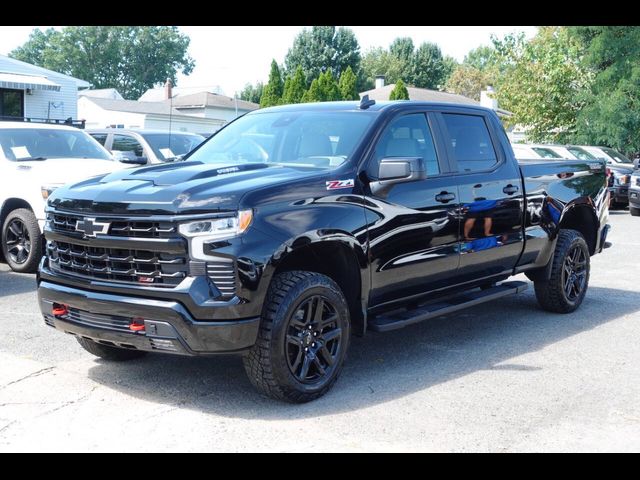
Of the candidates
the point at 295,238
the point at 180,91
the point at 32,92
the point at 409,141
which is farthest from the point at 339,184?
the point at 180,91

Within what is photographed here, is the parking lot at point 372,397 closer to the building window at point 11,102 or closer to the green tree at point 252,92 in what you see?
the building window at point 11,102

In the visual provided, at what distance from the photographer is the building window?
27.5m

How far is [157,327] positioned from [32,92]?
87.3 ft

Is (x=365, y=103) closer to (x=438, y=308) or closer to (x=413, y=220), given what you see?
(x=413, y=220)

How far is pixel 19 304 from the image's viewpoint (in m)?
7.82

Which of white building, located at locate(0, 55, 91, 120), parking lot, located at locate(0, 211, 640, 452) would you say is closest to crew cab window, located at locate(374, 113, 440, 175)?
parking lot, located at locate(0, 211, 640, 452)

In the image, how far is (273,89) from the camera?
43281mm

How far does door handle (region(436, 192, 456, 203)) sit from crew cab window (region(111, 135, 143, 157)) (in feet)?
28.0

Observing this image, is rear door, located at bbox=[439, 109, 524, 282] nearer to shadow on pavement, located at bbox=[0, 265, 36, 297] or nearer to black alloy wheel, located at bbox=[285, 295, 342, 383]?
black alloy wheel, located at bbox=[285, 295, 342, 383]

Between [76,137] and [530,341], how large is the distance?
720 centimetres

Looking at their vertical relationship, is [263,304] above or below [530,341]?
above
